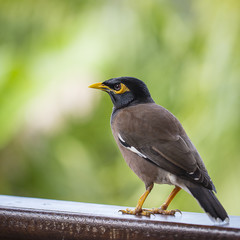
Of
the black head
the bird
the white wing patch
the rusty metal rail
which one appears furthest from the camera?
the black head

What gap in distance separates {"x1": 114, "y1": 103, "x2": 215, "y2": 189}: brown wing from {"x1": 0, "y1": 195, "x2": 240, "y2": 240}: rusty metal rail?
161mm

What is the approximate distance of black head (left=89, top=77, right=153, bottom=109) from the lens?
4.95 ft

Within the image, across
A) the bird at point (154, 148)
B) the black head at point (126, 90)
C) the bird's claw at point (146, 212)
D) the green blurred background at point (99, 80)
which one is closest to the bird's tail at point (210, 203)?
the bird at point (154, 148)

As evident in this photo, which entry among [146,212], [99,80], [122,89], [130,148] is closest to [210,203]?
[146,212]

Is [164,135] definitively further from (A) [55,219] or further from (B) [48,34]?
(B) [48,34]

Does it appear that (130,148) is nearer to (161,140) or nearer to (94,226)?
(161,140)

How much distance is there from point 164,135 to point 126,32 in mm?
1718

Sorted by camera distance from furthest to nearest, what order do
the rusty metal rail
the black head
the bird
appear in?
the black head, the bird, the rusty metal rail

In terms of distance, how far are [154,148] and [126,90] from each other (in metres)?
0.27

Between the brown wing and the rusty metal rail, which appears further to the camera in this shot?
the brown wing

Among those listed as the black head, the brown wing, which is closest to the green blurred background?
the black head

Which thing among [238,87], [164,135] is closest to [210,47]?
[238,87]

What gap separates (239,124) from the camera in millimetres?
2645

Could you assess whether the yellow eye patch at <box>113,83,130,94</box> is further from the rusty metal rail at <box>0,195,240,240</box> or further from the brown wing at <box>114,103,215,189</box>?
the rusty metal rail at <box>0,195,240,240</box>
